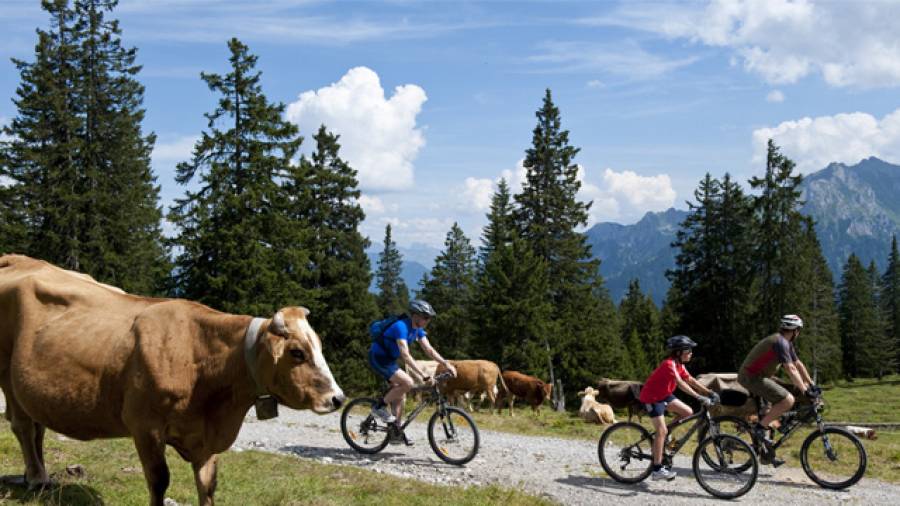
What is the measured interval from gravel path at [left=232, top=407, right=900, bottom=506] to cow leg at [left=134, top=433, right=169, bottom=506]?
17.7 feet

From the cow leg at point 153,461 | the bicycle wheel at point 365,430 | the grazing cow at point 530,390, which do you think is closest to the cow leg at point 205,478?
the cow leg at point 153,461

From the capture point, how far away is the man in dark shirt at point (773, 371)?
10670 millimetres

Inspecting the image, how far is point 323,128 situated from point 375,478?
35.4 meters

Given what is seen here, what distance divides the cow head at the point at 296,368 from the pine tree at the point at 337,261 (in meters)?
32.8

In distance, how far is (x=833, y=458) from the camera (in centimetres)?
1066

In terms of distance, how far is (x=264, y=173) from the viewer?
3122 cm

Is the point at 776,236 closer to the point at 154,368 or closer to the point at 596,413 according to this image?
the point at 596,413

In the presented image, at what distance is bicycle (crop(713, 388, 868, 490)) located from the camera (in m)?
10.7

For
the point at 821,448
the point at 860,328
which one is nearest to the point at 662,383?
the point at 821,448

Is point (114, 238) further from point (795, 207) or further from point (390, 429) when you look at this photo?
point (795, 207)

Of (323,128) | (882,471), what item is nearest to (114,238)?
(323,128)

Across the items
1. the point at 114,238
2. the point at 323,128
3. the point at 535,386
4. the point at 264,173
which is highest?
the point at 323,128

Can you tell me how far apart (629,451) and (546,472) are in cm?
156

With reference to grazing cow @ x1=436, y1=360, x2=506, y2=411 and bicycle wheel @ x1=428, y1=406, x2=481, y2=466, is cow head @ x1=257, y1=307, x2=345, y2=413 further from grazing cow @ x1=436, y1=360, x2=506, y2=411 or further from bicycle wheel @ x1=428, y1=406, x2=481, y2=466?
grazing cow @ x1=436, y1=360, x2=506, y2=411
